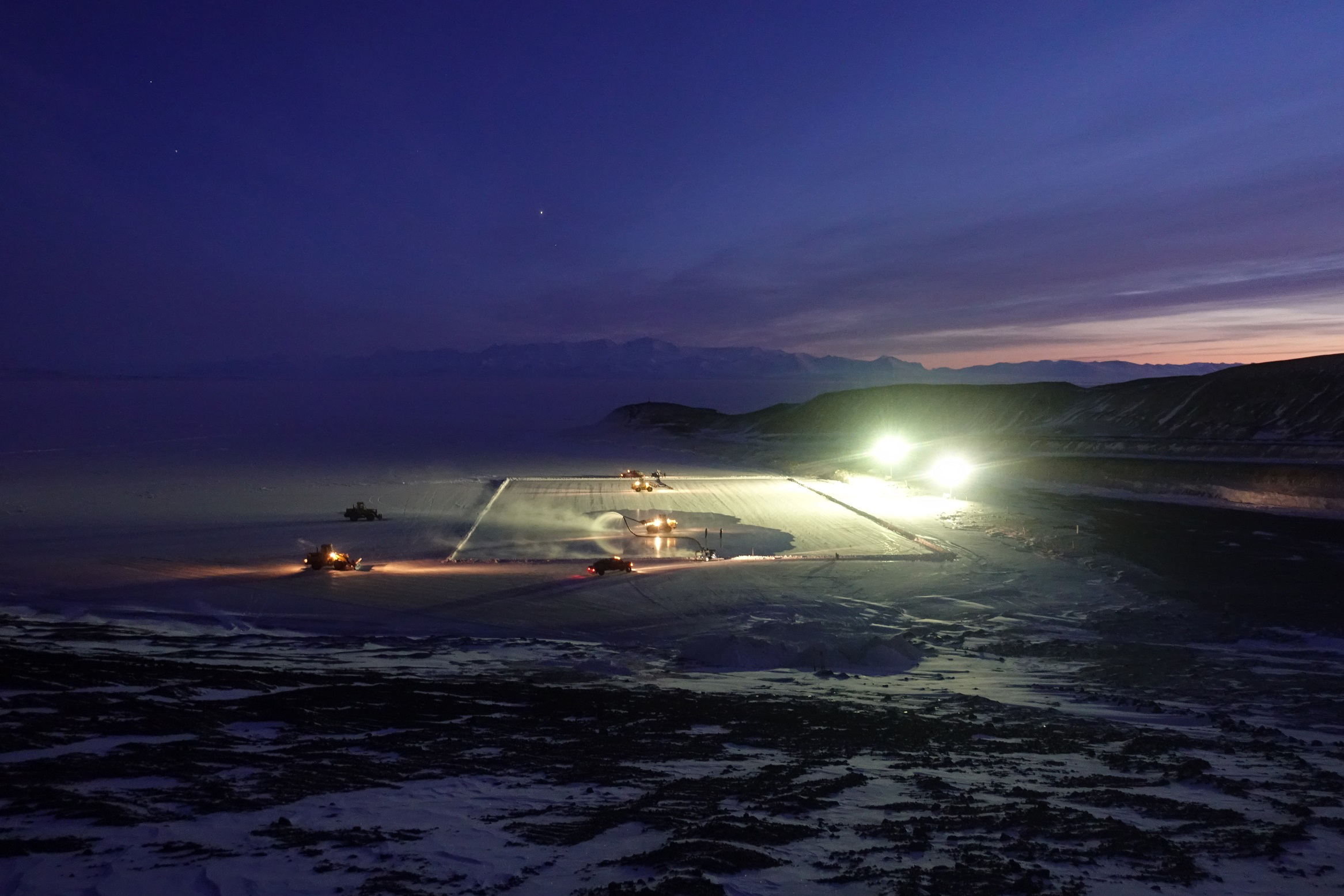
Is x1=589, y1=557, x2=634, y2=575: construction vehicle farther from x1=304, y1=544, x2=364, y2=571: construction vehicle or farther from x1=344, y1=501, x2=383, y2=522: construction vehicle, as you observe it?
x1=344, y1=501, x2=383, y2=522: construction vehicle

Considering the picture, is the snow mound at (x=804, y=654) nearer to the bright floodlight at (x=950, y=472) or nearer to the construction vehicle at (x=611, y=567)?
the construction vehicle at (x=611, y=567)

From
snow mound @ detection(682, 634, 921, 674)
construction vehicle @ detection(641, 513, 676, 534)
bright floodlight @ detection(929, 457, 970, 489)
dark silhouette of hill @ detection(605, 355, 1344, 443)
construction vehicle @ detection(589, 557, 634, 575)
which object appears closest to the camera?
snow mound @ detection(682, 634, 921, 674)

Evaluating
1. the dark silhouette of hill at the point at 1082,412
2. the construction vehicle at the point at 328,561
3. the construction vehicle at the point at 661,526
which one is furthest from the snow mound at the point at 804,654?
the dark silhouette of hill at the point at 1082,412

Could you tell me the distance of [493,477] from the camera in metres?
52.8

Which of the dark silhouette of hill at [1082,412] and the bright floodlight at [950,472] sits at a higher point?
the dark silhouette of hill at [1082,412]

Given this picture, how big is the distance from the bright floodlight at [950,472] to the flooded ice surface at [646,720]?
23.4m

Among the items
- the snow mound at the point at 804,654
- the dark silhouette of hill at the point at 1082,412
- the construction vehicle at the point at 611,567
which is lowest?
the snow mound at the point at 804,654

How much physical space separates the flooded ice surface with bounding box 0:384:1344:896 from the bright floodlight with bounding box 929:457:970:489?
2339 cm

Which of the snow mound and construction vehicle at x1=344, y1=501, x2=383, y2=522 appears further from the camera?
construction vehicle at x1=344, y1=501, x2=383, y2=522

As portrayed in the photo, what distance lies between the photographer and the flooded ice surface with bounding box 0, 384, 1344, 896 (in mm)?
7168

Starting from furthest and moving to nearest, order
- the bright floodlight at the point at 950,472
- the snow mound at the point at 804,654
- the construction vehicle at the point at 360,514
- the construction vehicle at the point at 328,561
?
1. the bright floodlight at the point at 950,472
2. the construction vehicle at the point at 360,514
3. the construction vehicle at the point at 328,561
4. the snow mound at the point at 804,654

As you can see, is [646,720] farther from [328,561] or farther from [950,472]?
[950,472]

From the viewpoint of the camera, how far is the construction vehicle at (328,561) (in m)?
24.6

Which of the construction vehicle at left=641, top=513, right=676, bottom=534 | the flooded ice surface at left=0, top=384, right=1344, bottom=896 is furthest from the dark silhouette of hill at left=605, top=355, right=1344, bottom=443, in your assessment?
the construction vehicle at left=641, top=513, right=676, bottom=534
